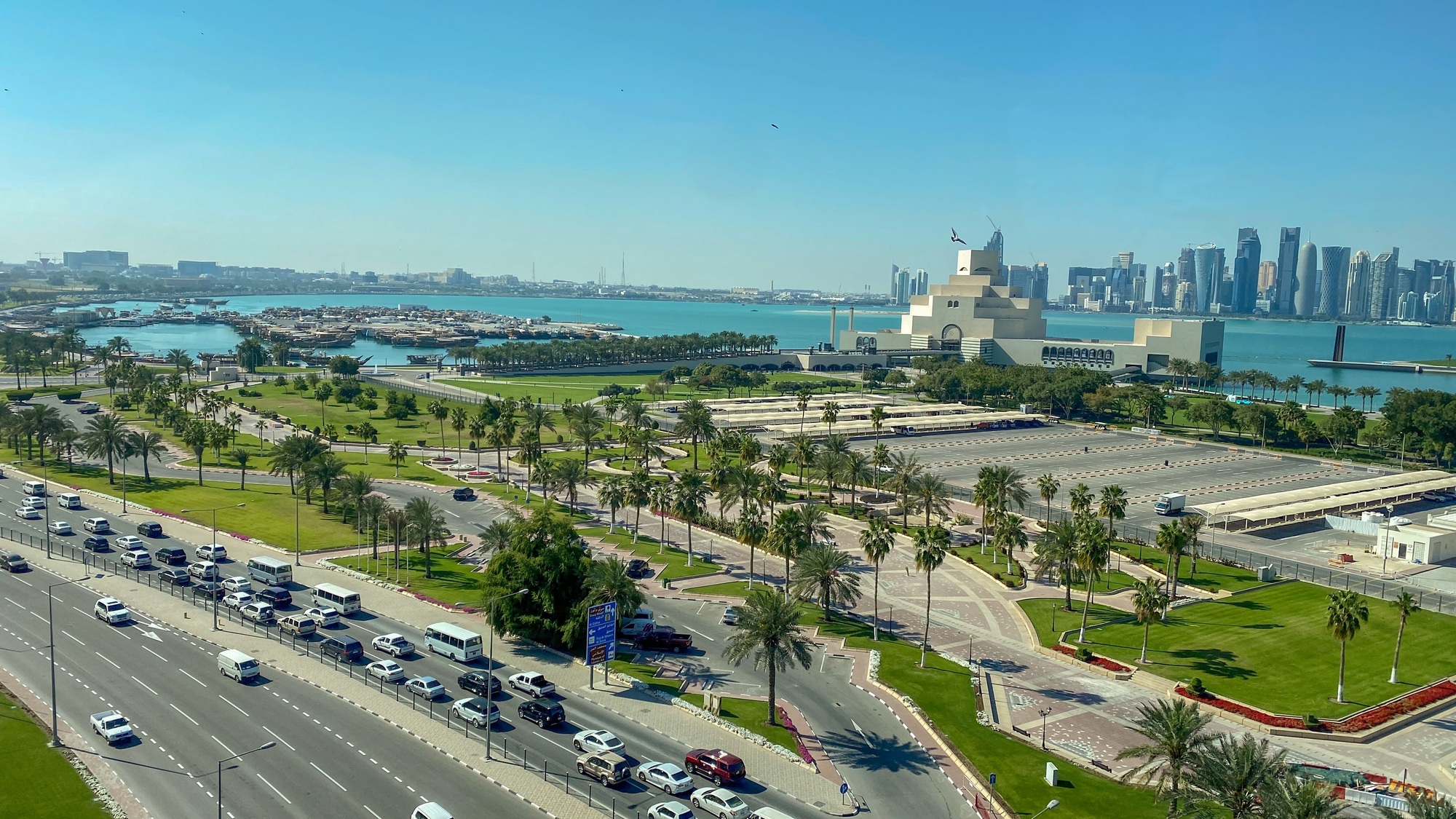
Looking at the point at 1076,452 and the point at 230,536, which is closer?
the point at 230,536

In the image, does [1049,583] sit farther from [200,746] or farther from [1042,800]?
[200,746]

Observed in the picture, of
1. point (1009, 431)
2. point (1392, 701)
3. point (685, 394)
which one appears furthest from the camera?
point (685, 394)

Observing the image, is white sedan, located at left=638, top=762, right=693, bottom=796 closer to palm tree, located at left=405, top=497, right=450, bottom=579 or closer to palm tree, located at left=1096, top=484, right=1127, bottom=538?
palm tree, located at left=405, top=497, right=450, bottom=579

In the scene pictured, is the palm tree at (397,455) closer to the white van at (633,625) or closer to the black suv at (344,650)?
the black suv at (344,650)

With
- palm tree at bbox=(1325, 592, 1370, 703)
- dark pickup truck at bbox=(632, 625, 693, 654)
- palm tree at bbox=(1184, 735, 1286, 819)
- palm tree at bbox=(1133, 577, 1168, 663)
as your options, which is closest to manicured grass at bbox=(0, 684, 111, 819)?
dark pickup truck at bbox=(632, 625, 693, 654)

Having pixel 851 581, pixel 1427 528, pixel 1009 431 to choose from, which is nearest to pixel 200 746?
pixel 851 581

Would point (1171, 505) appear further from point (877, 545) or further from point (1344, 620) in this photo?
point (877, 545)
